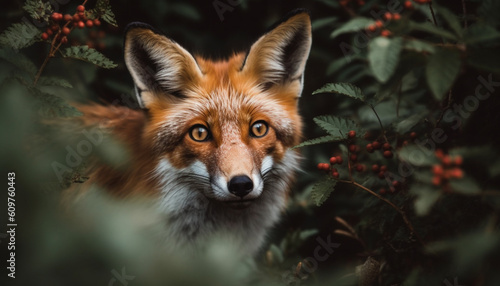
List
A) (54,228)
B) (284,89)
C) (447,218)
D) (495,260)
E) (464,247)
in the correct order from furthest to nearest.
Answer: (284,89) < (447,218) < (495,260) < (464,247) < (54,228)

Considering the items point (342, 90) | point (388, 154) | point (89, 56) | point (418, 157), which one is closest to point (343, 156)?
point (388, 154)

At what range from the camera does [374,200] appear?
8.37 feet

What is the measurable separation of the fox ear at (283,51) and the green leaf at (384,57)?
1.13 meters

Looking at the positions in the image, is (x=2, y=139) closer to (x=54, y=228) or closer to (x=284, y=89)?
(x=54, y=228)

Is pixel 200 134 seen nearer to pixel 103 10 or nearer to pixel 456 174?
pixel 103 10

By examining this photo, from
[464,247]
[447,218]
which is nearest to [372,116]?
[447,218]

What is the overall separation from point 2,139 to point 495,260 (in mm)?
1637

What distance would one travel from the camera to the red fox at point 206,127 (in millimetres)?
2561

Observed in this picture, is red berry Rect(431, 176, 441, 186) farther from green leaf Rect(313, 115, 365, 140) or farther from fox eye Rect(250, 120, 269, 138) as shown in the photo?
fox eye Rect(250, 120, 269, 138)

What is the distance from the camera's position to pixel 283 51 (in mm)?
2816

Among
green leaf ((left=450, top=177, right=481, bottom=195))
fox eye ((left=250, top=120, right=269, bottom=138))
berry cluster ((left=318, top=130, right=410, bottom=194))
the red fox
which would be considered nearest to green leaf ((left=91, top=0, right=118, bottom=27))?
the red fox

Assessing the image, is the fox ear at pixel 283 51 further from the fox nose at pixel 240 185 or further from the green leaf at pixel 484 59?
the green leaf at pixel 484 59

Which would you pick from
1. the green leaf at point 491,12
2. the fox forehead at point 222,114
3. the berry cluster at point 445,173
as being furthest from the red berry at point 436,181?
the fox forehead at point 222,114

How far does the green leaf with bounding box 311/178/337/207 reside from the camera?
217 cm
